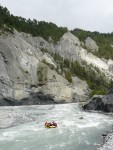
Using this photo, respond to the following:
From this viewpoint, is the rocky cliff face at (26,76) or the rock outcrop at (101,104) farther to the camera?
the rocky cliff face at (26,76)

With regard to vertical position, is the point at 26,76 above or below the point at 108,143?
above

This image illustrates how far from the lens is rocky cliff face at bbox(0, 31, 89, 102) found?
291 ft

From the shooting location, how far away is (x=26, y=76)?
94.2m

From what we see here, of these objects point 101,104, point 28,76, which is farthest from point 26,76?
point 101,104

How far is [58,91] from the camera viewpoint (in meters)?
98.6

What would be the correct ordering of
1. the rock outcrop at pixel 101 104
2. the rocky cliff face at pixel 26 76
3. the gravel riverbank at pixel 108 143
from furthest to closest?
the rocky cliff face at pixel 26 76, the rock outcrop at pixel 101 104, the gravel riverbank at pixel 108 143

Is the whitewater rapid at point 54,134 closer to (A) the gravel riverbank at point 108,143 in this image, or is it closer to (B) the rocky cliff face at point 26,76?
(A) the gravel riverbank at point 108,143

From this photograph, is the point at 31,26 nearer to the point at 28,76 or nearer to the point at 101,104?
the point at 28,76

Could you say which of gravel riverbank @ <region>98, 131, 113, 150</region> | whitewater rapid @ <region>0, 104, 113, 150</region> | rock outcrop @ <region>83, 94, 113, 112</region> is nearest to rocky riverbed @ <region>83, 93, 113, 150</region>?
rock outcrop @ <region>83, 94, 113, 112</region>

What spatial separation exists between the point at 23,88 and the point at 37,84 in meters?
6.45

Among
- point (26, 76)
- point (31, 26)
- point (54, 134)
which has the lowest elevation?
point (54, 134)

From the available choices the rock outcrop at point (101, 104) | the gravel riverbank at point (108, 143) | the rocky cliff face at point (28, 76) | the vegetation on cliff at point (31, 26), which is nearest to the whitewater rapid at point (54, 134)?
the gravel riverbank at point (108, 143)

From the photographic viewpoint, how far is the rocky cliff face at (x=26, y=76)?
88.6m

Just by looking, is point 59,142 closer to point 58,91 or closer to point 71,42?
point 58,91
